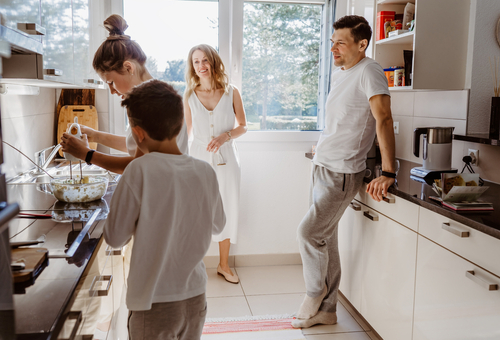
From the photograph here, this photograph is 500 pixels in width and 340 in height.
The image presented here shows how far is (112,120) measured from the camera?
311 cm

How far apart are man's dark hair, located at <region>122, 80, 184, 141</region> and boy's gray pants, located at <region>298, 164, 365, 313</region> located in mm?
1206

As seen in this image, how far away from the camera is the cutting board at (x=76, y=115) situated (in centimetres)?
285

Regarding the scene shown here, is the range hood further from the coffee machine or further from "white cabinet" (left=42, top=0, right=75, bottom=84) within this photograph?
the coffee machine

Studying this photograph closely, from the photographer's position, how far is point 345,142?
221 cm

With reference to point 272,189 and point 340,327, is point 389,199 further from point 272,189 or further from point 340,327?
point 272,189

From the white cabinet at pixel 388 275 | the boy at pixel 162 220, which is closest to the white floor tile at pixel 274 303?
the white cabinet at pixel 388 275

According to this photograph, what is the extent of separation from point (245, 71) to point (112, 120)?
101cm

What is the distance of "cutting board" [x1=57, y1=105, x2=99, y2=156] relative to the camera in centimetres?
285

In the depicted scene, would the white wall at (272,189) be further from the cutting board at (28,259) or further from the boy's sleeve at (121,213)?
the cutting board at (28,259)

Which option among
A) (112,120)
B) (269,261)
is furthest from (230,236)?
(112,120)

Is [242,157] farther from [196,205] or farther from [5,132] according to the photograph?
[196,205]

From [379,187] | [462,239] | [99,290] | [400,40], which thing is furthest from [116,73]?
[400,40]

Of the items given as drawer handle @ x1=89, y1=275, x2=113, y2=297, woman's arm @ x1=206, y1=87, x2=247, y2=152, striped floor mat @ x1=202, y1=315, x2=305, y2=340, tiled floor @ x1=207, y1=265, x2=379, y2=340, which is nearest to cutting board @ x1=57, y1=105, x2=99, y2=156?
woman's arm @ x1=206, y1=87, x2=247, y2=152

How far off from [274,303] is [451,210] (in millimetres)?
1473
